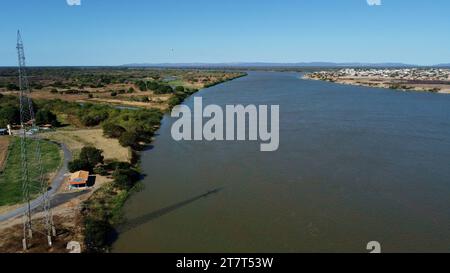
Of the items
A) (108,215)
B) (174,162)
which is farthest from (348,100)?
(108,215)

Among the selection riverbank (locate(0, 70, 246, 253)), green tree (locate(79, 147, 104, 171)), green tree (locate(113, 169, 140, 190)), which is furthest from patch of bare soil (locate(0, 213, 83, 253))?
green tree (locate(79, 147, 104, 171))

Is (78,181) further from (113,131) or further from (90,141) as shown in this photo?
(113,131)

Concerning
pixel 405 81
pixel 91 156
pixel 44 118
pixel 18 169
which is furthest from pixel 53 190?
pixel 405 81

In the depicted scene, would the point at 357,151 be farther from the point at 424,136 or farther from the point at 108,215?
the point at 108,215

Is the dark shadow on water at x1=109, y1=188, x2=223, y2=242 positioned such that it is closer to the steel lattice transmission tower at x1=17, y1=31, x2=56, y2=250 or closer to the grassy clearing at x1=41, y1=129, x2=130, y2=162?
the steel lattice transmission tower at x1=17, y1=31, x2=56, y2=250

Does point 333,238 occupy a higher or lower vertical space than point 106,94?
lower

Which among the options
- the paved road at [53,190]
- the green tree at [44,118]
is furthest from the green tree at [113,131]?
the green tree at [44,118]
